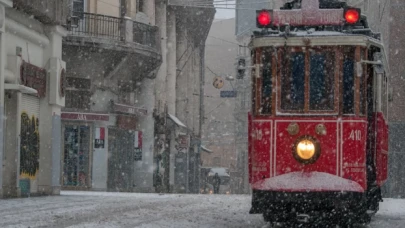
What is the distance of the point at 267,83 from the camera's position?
13.0m

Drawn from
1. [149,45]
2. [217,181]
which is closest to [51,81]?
[149,45]

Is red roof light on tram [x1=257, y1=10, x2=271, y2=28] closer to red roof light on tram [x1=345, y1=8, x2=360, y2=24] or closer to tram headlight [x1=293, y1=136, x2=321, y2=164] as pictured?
red roof light on tram [x1=345, y1=8, x2=360, y2=24]

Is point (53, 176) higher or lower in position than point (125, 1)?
lower

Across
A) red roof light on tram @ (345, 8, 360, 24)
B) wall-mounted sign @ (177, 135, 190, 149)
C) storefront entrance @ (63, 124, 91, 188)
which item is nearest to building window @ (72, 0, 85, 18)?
storefront entrance @ (63, 124, 91, 188)

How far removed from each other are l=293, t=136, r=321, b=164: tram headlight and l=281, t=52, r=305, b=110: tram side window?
1.47ft

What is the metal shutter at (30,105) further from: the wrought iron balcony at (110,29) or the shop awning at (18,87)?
the wrought iron balcony at (110,29)

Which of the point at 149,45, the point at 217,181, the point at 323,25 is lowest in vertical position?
the point at 217,181

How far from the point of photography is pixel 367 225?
46.4ft

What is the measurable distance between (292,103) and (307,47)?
2.61 feet

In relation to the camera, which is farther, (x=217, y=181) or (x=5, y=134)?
(x=217, y=181)

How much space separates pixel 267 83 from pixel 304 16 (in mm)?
1093

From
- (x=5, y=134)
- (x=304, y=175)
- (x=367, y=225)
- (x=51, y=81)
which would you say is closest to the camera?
(x=304, y=175)

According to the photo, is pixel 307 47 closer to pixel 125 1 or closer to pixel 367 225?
pixel 367 225

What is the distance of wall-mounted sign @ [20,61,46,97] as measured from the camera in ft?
76.9
